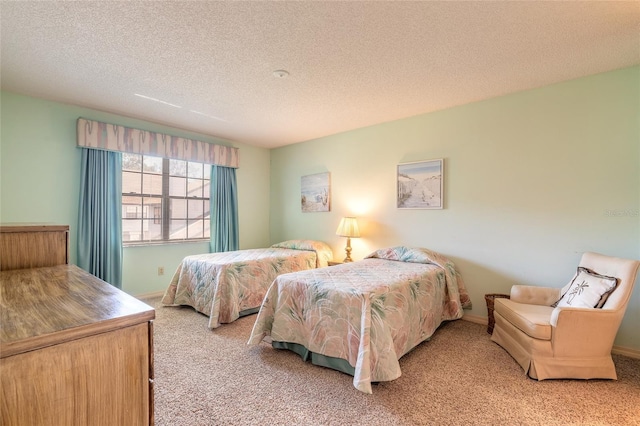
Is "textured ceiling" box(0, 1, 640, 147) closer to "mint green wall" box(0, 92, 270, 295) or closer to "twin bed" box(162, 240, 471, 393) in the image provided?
"mint green wall" box(0, 92, 270, 295)

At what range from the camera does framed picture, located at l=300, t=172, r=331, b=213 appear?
4.59 m

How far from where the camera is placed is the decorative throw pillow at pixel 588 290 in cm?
207

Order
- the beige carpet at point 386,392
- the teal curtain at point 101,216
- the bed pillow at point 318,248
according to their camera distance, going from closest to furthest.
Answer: the beige carpet at point 386,392
the teal curtain at point 101,216
the bed pillow at point 318,248

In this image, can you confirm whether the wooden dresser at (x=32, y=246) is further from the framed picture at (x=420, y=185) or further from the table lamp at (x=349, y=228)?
the framed picture at (x=420, y=185)

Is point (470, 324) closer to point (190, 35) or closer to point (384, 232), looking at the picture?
point (384, 232)

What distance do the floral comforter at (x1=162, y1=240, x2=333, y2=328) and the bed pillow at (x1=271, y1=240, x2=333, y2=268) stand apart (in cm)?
30

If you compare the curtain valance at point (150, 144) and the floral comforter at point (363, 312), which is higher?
the curtain valance at point (150, 144)

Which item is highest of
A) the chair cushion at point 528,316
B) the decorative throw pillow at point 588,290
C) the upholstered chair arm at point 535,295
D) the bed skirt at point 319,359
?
the decorative throw pillow at point 588,290

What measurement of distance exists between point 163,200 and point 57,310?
12.1 ft

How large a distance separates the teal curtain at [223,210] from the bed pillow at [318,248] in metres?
0.94

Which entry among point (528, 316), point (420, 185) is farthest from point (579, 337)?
point (420, 185)

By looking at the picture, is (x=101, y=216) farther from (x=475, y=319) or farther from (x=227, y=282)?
(x=475, y=319)

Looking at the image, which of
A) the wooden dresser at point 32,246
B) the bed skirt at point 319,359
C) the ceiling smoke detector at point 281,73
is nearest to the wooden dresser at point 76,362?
the wooden dresser at point 32,246

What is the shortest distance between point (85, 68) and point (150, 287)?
271 cm
